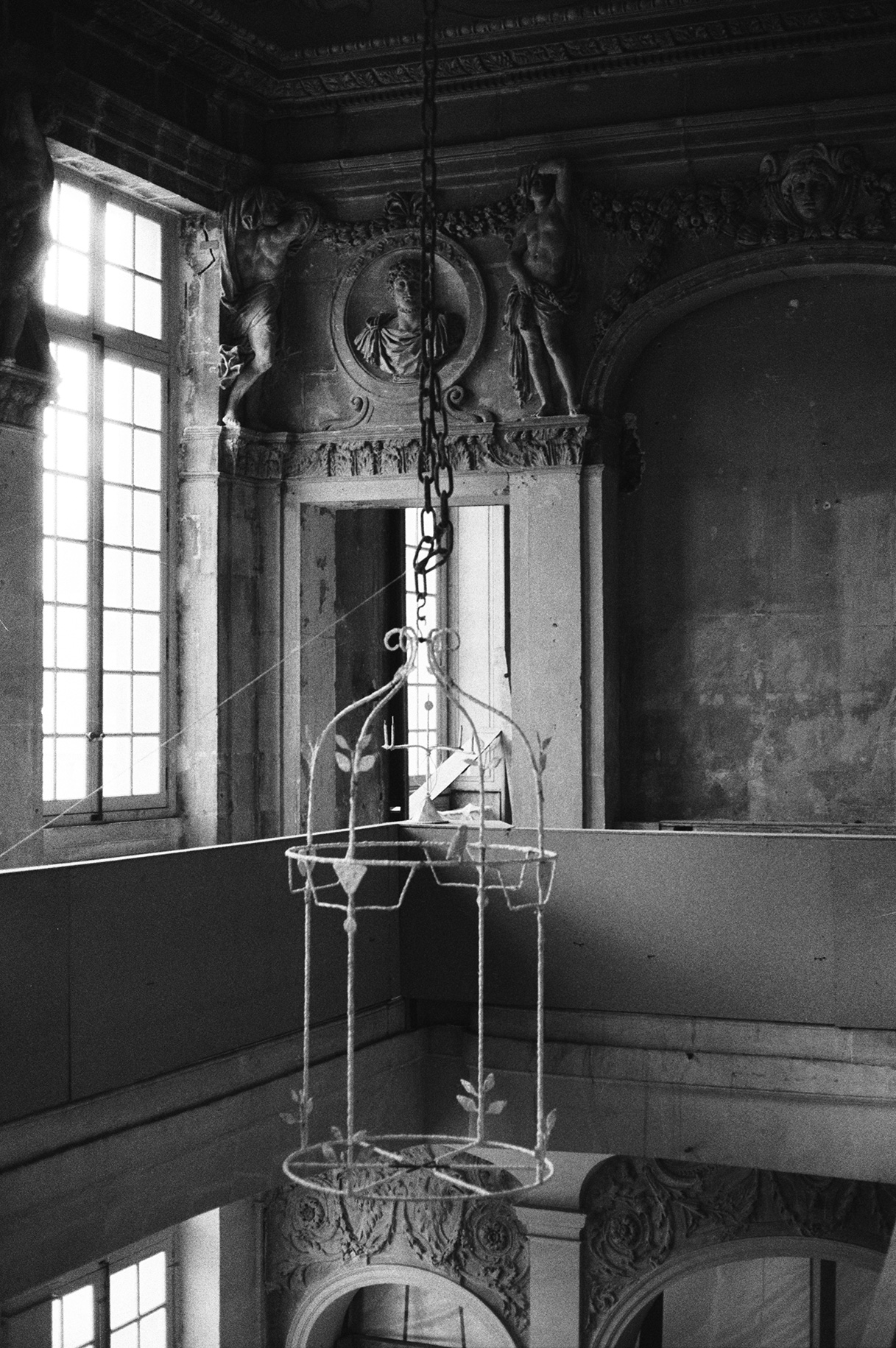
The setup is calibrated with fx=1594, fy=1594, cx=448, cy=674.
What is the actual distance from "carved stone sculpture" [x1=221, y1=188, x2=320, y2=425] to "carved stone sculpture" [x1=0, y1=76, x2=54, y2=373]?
75.4 inches

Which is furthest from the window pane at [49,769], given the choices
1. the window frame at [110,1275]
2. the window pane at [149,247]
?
the window pane at [149,247]

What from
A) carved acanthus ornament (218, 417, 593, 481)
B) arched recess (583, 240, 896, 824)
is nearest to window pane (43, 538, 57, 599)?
carved acanthus ornament (218, 417, 593, 481)

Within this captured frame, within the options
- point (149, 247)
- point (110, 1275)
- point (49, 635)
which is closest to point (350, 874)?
point (49, 635)

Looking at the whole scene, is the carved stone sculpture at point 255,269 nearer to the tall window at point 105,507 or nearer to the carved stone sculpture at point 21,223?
the tall window at point 105,507

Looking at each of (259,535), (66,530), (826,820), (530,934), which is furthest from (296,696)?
(826,820)

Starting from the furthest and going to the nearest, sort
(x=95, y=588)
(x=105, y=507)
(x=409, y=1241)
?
(x=409, y=1241), (x=105, y=507), (x=95, y=588)

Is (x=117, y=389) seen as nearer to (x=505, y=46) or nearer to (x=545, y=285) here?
(x=545, y=285)

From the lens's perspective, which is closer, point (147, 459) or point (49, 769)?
point (49, 769)

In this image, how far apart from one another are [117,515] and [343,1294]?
5.62 m

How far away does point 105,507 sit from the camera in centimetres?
976

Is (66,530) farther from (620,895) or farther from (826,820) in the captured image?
(826,820)

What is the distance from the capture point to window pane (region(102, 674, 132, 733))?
31.8ft

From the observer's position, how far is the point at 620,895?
8.66m

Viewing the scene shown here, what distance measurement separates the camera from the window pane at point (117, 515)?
9.76 metres
